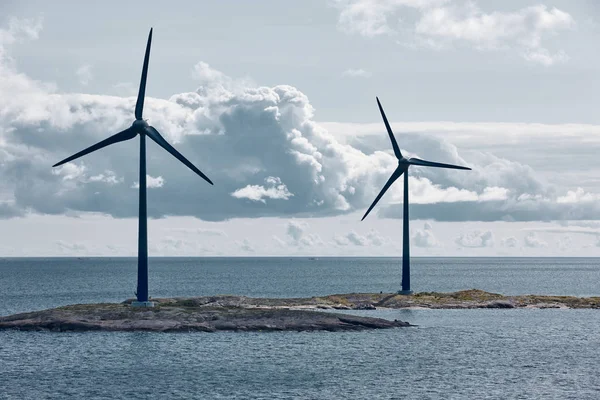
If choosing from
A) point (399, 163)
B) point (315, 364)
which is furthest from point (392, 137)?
point (315, 364)

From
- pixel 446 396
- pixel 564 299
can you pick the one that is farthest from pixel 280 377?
pixel 564 299

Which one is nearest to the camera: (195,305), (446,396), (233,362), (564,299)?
(446,396)

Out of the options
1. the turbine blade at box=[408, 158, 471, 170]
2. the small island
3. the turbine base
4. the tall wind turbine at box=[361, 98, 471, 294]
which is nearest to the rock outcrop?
the small island

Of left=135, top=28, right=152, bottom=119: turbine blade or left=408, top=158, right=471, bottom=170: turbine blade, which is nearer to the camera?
left=135, top=28, right=152, bottom=119: turbine blade

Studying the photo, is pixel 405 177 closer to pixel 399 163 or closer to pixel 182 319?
pixel 399 163

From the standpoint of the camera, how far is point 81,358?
288 feet

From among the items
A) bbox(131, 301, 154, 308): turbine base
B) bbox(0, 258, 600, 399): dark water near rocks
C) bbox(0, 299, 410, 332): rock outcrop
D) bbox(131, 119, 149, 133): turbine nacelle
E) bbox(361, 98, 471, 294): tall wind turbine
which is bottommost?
bbox(0, 258, 600, 399): dark water near rocks

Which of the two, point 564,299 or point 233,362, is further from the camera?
point 564,299

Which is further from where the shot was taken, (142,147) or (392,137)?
(392,137)

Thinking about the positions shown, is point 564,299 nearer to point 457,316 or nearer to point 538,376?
point 457,316

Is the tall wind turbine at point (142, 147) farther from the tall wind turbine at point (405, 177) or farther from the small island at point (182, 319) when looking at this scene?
the tall wind turbine at point (405, 177)

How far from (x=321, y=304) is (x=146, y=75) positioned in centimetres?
4682

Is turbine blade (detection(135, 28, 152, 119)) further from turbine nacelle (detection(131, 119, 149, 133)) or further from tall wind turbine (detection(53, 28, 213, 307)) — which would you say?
turbine nacelle (detection(131, 119, 149, 133))

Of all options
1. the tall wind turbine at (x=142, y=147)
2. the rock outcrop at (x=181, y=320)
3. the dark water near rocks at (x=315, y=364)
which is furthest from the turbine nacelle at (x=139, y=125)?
the dark water near rocks at (x=315, y=364)
